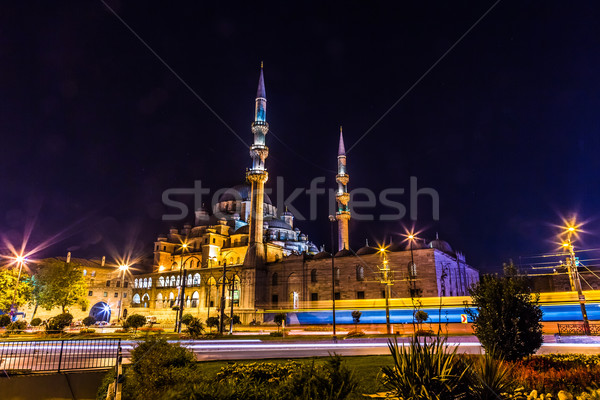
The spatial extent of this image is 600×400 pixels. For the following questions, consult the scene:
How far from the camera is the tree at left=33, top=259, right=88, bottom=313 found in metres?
41.0

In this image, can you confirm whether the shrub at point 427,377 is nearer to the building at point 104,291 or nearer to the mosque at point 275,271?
the mosque at point 275,271

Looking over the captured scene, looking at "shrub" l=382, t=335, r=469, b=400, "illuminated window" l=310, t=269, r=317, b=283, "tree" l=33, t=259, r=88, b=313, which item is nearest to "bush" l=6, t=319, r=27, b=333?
"tree" l=33, t=259, r=88, b=313

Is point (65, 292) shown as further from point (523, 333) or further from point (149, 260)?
point (523, 333)

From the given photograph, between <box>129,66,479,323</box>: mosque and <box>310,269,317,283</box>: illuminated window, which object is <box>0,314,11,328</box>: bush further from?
<box>310,269,317,283</box>: illuminated window

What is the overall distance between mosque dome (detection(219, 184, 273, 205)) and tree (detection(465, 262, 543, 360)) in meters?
63.2

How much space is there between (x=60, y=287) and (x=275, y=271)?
2300 cm

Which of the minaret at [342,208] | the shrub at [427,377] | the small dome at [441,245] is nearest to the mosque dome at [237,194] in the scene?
the minaret at [342,208]

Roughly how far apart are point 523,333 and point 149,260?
239 ft

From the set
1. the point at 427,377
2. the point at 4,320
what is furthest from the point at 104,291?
the point at 427,377

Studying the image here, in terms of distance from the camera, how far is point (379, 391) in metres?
7.88

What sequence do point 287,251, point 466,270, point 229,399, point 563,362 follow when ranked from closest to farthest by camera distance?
point 229,399, point 563,362, point 466,270, point 287,251

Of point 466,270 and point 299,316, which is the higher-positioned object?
point 466,270

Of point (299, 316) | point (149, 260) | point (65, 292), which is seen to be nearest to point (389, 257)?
point (299, 316)

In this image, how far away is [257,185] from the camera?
4962cm
